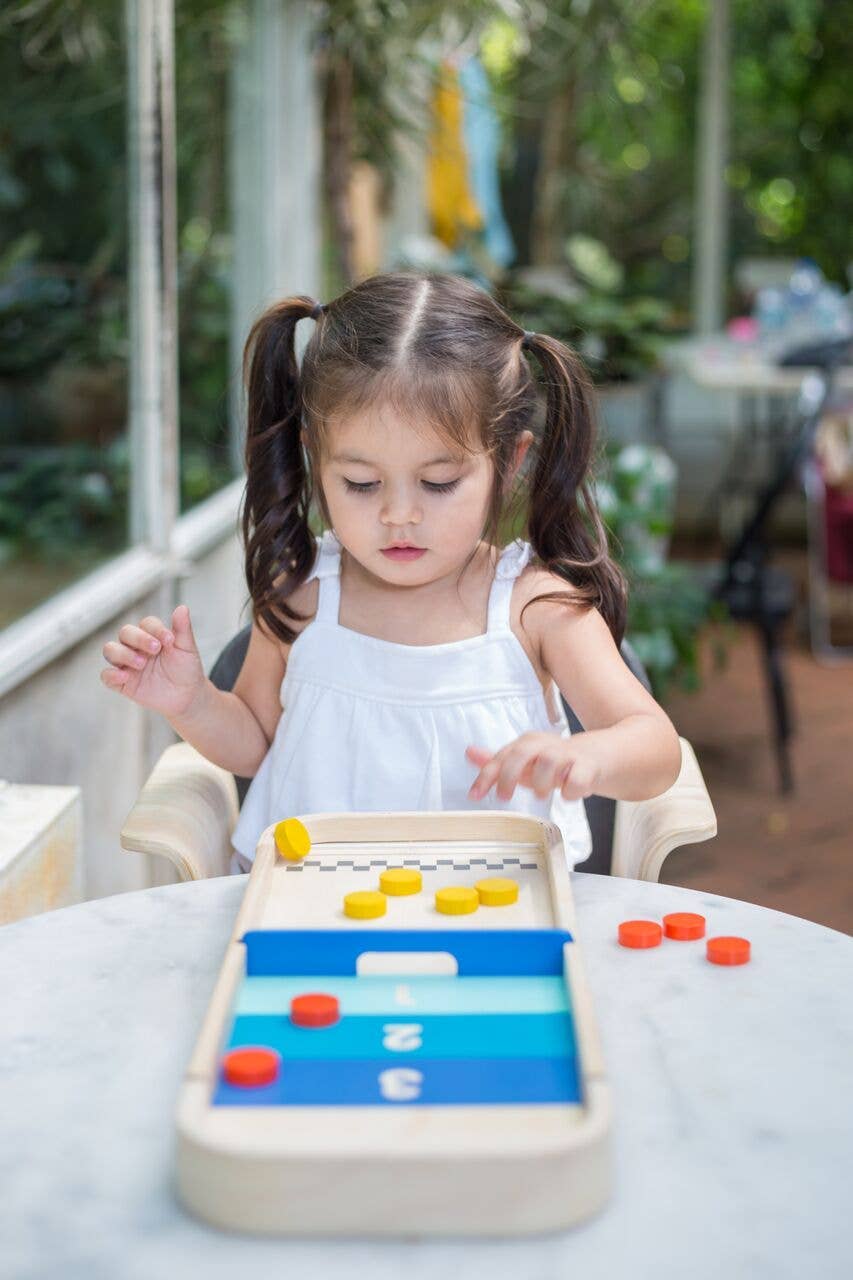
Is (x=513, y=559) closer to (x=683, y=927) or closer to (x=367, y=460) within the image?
(x=367, y=460)

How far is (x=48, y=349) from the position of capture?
375 cm

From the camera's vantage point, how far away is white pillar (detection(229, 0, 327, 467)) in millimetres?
4004

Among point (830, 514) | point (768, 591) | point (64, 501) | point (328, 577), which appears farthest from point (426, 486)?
point (830, 514)

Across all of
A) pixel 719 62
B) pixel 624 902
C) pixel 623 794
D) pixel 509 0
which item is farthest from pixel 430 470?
pixel 719 62

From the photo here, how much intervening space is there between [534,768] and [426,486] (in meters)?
0.39

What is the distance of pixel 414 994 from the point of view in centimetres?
100

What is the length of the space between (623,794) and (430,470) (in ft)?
1.17

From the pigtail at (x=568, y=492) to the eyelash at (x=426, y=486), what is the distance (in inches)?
8.9

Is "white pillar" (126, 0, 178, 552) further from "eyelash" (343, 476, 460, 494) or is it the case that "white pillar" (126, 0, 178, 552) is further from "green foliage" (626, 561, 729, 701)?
"eyelash" (343, 476, 460, 494)

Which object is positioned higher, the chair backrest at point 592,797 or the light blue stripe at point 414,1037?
the light blue stripe at point 414,1037

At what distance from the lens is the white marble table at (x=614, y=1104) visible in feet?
2.48

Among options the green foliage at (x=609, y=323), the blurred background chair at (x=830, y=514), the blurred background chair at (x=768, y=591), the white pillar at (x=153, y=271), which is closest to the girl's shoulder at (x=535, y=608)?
the white pillar at (x=153, y=271)

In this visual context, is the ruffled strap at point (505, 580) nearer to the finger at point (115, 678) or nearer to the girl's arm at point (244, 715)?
the girl's arm at point (244, 715)

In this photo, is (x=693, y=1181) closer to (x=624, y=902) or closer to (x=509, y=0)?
(x=624, y=902)
